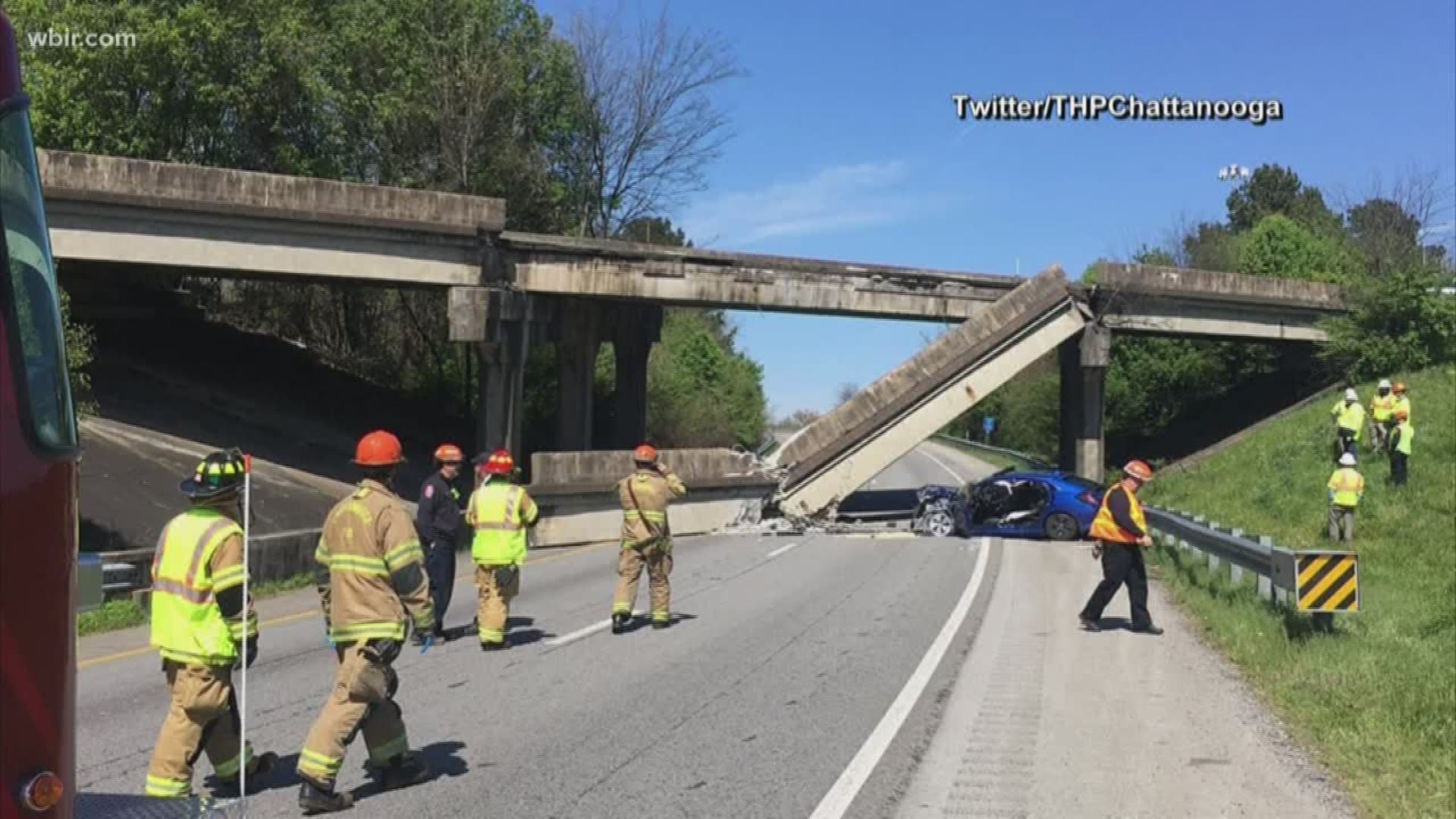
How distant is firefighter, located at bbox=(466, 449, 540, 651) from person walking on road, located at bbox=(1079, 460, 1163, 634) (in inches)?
223

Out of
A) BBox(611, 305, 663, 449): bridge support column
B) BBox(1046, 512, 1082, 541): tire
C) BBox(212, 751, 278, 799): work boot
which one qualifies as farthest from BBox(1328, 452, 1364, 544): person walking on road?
BBox(611, 305, 663, 449): bridge support column

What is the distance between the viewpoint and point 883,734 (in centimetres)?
705

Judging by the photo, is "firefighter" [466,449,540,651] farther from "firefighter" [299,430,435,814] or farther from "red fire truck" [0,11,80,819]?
"red fire truck" [0,11,80,819]

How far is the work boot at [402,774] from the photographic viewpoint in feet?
19.5

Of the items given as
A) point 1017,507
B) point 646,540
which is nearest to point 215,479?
point 646,540

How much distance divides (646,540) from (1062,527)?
1273cm

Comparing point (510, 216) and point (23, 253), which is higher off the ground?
point (510, 216)

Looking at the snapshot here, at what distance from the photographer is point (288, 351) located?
3759cm

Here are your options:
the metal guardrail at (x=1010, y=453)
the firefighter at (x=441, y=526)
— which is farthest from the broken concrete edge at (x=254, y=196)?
the metal guardrail at (x=1010, y=453)

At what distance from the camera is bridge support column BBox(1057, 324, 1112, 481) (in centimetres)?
3008

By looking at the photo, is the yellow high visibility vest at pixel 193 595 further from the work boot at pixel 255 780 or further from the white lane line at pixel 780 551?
the white lane line at pixel 780 551

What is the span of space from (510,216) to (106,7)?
561 inches

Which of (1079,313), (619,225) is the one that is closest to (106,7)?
(619,225)

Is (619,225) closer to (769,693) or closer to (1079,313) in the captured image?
(1079,313)
